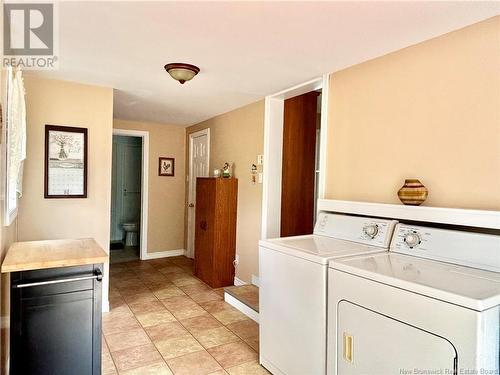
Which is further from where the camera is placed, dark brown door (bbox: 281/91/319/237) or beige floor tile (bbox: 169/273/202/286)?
beige floor tile (bbox: 169/273/202/286)

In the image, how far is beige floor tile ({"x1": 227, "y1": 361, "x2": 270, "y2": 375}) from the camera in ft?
7.05

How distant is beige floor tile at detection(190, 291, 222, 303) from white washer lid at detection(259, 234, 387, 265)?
160 cm

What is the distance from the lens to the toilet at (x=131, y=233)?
19.7 feet

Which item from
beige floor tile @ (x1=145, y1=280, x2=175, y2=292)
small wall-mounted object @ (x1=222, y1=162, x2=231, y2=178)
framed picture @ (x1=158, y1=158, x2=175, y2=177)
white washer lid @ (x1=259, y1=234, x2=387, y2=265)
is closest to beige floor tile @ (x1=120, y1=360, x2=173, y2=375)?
white washer lid @ (x1=259, y1=234, x2=387, y2=265)

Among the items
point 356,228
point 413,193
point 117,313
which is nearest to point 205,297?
point 117,313

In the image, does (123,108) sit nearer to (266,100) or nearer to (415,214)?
(266,100)

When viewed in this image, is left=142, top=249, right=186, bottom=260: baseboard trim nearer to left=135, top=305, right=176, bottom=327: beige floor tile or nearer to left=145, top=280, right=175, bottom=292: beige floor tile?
left=145, top=280, right=175, bottom=292: beige floor tile

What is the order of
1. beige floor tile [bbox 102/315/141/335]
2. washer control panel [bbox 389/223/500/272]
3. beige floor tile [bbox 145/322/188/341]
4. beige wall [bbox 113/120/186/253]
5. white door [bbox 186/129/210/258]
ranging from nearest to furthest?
washer control panel [bbox 389/223/500/272] < beige floor tile [bbox 145/322/188/341] < beige floor tile [bbox 102/315/141/335] < white door [bbox 186/129/210/258] < beige wall [bbox 113/120/186/253]

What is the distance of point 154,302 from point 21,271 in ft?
6.28

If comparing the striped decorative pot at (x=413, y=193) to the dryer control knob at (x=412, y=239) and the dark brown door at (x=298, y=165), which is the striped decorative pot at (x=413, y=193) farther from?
the dark brown door at (x=298, y=165)

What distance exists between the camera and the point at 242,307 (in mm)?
3131

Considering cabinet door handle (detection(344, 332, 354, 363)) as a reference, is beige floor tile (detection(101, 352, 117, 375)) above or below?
below

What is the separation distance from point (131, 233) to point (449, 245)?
18.4 feet

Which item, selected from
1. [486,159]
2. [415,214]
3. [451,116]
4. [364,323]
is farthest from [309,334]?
[451,116]
